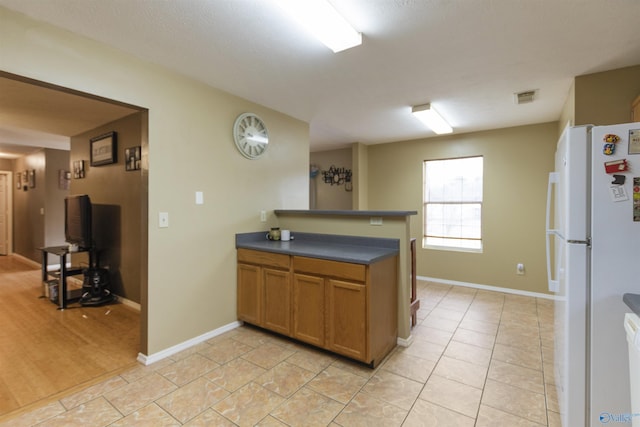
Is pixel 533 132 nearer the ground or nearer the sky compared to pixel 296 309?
nearer the sky

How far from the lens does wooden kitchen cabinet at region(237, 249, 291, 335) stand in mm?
2721

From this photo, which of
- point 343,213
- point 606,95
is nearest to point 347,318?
point 343,213

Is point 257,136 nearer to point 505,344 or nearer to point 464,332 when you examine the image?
point 464,332

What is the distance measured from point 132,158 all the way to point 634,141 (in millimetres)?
4315

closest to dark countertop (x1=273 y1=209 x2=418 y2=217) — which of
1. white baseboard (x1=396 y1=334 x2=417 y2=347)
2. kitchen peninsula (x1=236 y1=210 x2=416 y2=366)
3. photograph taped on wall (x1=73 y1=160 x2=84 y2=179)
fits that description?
kitchen peninsula (x1=236 y1=210 x2=416 y2=366)

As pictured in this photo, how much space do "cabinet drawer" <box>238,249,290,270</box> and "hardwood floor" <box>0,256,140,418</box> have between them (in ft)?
3.99

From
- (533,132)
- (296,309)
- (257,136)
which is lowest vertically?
(296,309)

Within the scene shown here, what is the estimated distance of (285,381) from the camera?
2152 millimetres

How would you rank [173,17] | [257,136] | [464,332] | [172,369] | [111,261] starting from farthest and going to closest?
[111,261], [257,136], [464,332], [172,369], [173,17]

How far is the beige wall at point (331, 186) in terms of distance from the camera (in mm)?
5910

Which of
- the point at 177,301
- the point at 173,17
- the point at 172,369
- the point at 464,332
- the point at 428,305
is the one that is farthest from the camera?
the point at 428,305

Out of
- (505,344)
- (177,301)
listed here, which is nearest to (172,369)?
(177,301)

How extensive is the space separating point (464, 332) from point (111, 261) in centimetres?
449

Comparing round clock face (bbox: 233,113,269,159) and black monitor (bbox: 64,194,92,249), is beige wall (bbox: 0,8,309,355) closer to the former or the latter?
round clock face (bbox: 233,113,269,159)
